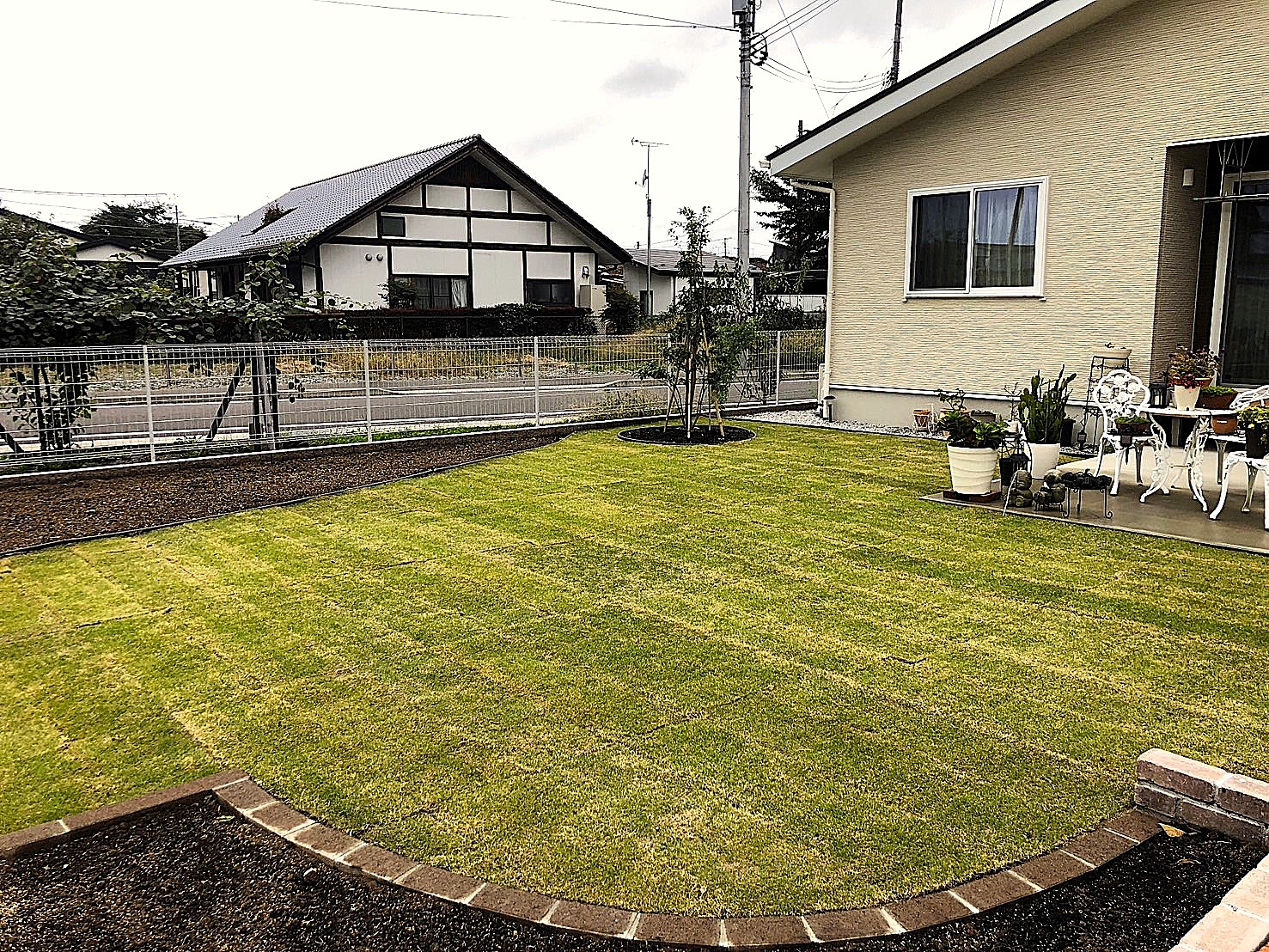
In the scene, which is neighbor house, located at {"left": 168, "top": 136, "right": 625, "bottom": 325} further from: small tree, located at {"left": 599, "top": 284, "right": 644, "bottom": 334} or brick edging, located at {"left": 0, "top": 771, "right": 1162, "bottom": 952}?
brick edging, located at {"left": 0, "top": 771, "right": 1162, "bottom": 952}

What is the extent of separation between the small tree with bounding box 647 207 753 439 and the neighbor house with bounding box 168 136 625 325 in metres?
14.7

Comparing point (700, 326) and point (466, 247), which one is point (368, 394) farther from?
point (466, 247)

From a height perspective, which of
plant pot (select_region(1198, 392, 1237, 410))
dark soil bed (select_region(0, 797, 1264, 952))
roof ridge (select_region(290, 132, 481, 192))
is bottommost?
dark soil bed (select_region(0, 797, 1264, 952))

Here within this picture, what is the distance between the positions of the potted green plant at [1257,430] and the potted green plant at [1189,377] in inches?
39.6

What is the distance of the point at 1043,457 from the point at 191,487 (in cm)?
815

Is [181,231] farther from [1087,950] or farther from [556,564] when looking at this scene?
[1087,950]

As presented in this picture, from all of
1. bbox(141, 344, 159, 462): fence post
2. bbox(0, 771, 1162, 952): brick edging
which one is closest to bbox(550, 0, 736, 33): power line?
bbox(141, 344, 159, 462): fence post

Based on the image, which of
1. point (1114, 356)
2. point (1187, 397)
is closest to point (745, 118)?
point (1114, 356)

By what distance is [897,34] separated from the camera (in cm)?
3130

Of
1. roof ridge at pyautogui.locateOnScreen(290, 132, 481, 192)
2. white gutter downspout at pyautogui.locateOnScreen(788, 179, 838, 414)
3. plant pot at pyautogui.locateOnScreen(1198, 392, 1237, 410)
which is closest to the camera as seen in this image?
plant pot at pyautogui.locateOnScreen(1198, 392, 1237, 410)

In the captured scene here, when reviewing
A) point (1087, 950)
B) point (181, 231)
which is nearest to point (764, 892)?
point (1087, 950)

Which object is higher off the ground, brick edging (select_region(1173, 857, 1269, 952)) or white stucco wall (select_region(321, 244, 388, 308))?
white stucco wall (select_region(321, 244, 388, 308))

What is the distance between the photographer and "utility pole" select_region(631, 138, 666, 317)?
38.2 m

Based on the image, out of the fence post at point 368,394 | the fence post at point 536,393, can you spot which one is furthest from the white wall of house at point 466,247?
the fence post at point 368,394
